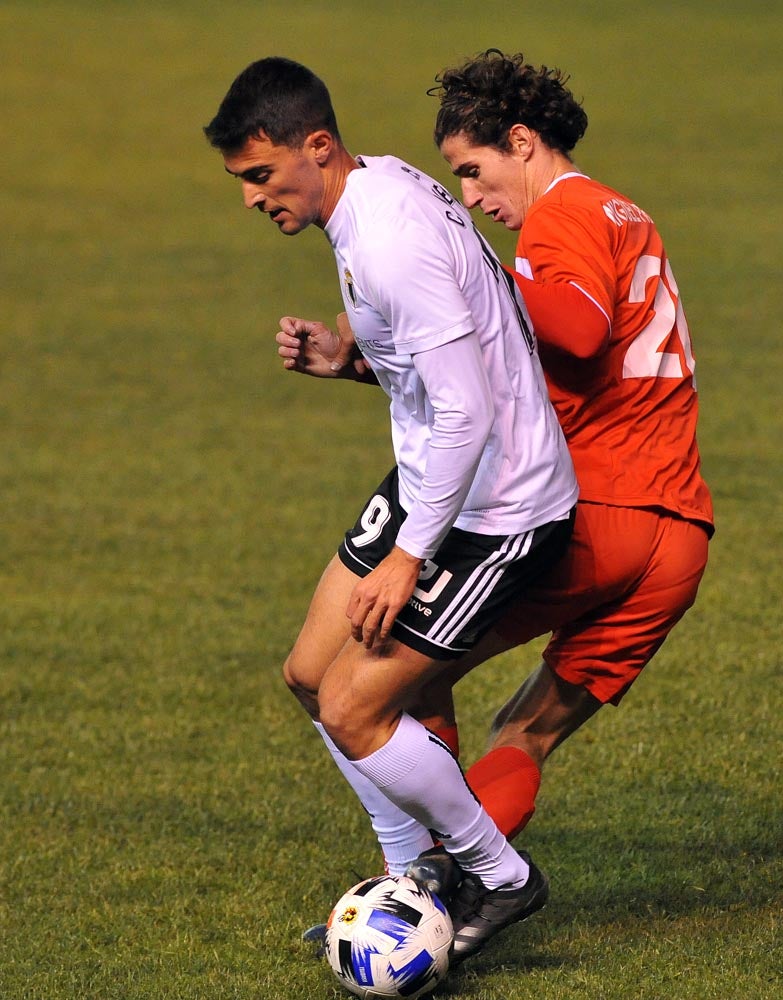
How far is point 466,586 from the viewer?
4.25 metres

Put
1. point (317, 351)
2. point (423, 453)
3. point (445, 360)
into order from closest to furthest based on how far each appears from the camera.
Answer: point (445, 360) → point (423, 453) → point (317, 351)

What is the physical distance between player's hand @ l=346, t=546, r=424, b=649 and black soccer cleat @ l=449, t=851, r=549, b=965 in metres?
0.86

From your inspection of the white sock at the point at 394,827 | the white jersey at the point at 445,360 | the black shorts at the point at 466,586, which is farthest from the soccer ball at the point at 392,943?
the white jersey at the point at 445,360

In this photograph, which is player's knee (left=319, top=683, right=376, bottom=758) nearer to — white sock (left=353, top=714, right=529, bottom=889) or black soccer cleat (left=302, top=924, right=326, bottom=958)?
white sock (left=353, top=714, right=529, bottom=889)

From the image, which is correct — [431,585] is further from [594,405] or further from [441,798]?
[594,405]

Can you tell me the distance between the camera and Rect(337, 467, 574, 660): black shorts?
4250 mm

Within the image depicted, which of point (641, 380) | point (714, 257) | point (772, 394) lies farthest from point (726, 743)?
point (714, 257)

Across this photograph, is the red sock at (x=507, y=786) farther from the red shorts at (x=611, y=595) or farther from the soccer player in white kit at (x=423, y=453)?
the red shorts at (x=611, y=595)

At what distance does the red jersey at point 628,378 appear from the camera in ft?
14.9

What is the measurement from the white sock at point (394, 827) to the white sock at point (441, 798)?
290 mm

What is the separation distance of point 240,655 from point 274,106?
13.7 feet

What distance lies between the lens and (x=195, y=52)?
107ft

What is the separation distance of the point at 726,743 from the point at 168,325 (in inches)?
416

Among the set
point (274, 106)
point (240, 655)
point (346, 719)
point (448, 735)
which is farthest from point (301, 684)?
point (240, 655)
